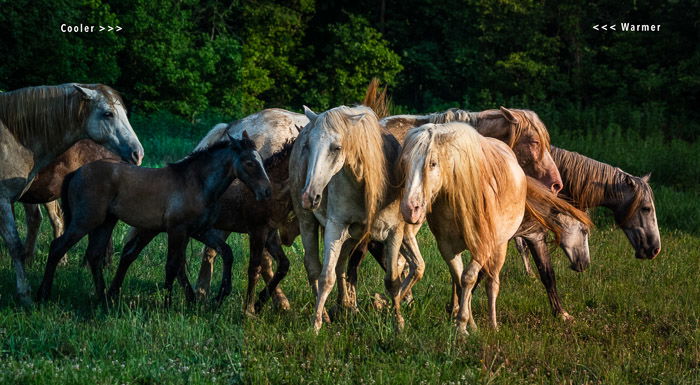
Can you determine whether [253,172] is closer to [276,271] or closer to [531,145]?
[276,271]

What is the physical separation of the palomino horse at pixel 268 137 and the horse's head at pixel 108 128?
0.78 m

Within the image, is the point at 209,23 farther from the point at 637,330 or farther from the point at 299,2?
the point at 637,330

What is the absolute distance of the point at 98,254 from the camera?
7352 millimetres

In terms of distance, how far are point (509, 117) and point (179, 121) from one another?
848 inches

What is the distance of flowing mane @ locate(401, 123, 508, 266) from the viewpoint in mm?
6121

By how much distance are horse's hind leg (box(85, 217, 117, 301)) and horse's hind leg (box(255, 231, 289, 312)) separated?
149cm

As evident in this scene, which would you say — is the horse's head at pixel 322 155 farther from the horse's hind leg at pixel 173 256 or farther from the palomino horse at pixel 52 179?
the palomino horse at pixel 52 179

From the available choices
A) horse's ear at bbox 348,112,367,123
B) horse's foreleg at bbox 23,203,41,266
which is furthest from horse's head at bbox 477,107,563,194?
horse's foreleg at bbox 23,203,41,266

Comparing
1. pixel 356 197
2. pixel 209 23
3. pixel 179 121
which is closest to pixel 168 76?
pixel 179 121

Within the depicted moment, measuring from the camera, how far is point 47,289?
7.14 metres

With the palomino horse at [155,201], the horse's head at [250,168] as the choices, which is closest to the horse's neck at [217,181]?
the palomino horse at [155,201]

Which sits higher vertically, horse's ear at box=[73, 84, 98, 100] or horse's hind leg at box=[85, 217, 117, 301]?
horse's ear at box=[73, 84, 98, 100]

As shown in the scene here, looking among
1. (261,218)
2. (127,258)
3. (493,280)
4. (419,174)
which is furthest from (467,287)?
(127,258)

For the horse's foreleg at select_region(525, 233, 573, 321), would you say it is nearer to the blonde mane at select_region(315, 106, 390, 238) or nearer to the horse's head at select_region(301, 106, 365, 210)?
the blonde mane at select_region(315, 106, 390, 238)
